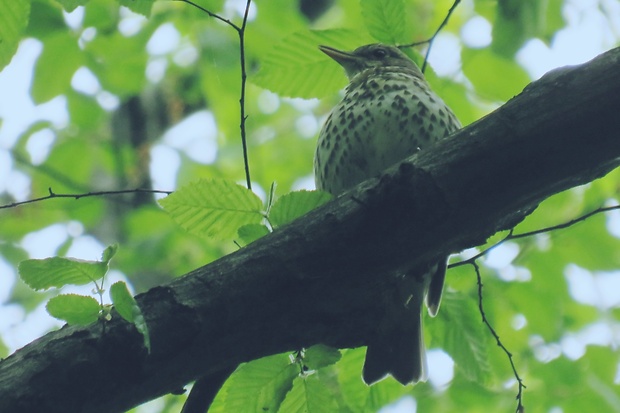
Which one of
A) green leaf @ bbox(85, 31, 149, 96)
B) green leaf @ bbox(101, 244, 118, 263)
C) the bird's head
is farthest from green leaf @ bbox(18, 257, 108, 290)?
green leaf @ bbox(85, 31, 149, 96)

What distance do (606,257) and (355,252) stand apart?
87.3 inches

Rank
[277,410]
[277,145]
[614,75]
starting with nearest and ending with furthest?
1. [614,75]
2. [277,410]
3. [277,145]

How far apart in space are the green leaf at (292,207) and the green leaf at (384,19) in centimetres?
94

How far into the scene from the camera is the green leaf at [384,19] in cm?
311

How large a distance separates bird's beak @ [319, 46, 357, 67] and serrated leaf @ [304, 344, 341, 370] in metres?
1.56

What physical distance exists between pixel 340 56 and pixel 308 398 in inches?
80.0

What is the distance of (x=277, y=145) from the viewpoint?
8.39 meters

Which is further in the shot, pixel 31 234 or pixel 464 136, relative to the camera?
pixel 31 234

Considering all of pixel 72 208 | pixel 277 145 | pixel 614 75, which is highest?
pixel 277 145

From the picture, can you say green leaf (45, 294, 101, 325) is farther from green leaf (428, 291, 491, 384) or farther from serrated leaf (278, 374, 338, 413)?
green leaf (428, 291, 491, 384)

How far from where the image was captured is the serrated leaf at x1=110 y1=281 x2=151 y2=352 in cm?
200

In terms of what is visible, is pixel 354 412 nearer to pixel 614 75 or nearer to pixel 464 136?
pixel 464 136

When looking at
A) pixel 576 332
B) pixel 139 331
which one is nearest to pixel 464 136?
pixel 139 331

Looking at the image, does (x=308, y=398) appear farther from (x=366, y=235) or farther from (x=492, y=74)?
(x=492, y=74)
